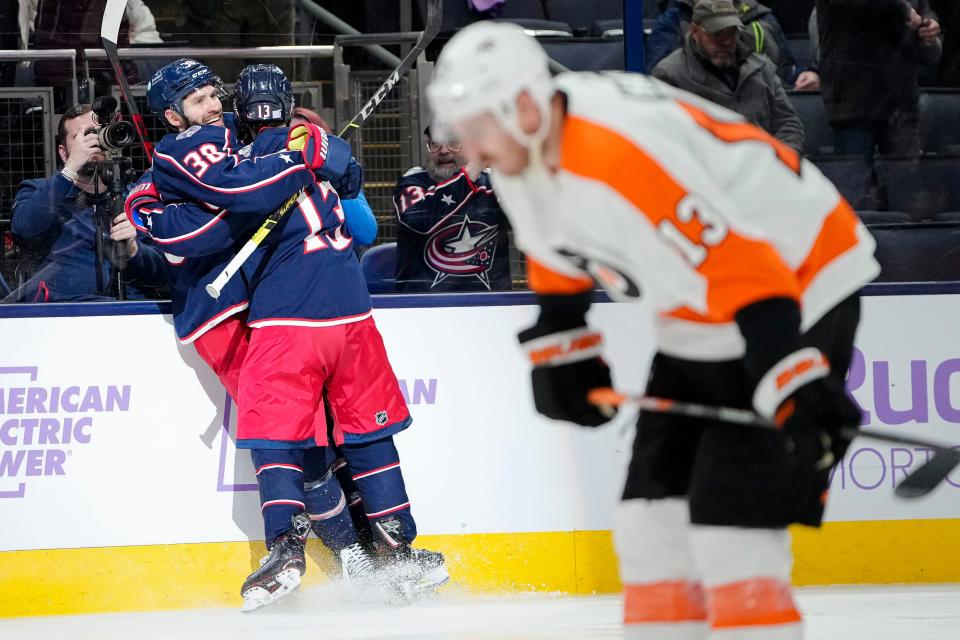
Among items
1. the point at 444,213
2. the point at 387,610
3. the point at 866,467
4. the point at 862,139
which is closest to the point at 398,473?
the point at 387,610

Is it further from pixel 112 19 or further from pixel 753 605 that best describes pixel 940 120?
pixel 753 605

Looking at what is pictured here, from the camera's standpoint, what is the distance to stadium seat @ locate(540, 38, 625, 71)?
171 inches

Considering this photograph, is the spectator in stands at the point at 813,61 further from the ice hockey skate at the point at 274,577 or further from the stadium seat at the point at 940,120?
the ice hockey skate at the point at 274,577

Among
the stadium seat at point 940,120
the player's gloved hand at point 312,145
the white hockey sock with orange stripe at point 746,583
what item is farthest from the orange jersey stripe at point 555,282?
the stadium seat at point 940,120

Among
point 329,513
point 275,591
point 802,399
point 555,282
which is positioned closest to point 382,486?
point 329,513

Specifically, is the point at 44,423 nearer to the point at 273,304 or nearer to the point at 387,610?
the point at 273,304

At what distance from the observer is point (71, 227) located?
429cm

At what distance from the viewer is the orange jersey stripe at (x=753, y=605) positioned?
6.79 feet

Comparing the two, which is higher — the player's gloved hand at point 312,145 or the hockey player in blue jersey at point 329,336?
the player's gloved hand at point 312,145

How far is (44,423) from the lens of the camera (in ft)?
13.8

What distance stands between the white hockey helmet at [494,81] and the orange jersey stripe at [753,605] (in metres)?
0.73

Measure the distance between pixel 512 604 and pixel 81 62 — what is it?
2.08m

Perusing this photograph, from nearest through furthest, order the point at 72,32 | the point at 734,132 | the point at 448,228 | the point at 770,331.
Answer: the point at 770,331 < the point at 734,132 < the point at 72,32 < the point at 448,228

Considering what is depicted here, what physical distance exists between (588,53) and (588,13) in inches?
5.4
